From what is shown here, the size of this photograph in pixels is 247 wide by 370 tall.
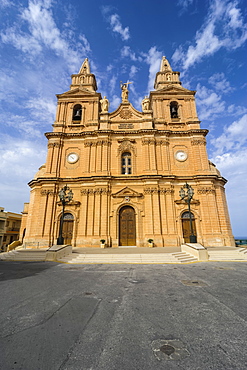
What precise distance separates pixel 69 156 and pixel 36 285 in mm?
18388

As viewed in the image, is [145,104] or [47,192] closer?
[47,192]

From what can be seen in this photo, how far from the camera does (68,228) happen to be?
19766 millimetres

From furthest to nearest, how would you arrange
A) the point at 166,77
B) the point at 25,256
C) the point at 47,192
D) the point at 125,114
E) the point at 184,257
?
the point at 166,77, the point at 125,114, the point at 47,192, the point at 25,256, the point at 184,257

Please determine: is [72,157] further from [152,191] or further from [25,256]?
[25,256]

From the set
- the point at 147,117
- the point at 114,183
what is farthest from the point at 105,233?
the point at 147,117

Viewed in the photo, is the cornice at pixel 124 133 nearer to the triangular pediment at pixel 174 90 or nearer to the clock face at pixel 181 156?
the clock face at pixel 181 156

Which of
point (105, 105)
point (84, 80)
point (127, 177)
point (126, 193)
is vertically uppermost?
point (84, 80)

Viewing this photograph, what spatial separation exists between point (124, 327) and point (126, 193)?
17.1 meters

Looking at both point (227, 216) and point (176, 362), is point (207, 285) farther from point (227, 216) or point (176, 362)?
point (227, 216)

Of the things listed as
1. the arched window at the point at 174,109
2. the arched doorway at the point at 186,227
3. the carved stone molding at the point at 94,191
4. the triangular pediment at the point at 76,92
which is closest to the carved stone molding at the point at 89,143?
the carved stone molding at the point at 94,191

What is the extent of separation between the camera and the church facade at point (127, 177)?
19172 millimetres

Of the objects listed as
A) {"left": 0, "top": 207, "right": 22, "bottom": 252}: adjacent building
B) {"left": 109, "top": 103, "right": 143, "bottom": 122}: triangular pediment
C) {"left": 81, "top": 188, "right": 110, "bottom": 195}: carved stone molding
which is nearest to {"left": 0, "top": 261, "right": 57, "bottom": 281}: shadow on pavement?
{"left": 81, "top": 188, "right": 110, "bottom": 195}: carved stone molding

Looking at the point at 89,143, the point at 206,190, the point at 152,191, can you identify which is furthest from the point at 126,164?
the point at 206,190

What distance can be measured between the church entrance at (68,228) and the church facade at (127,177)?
0.11 meters
